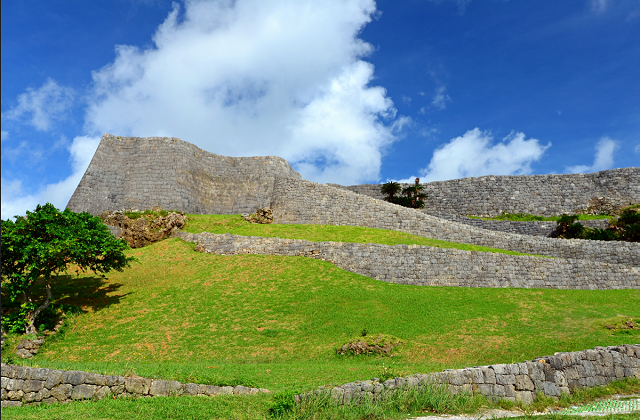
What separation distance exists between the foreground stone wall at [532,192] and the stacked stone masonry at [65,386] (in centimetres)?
4052

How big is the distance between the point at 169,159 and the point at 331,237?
19.9 meters

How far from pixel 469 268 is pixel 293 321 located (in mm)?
12109

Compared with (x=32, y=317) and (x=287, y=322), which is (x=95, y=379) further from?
(x=32, y=317)

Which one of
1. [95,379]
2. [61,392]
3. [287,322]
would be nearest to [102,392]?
[95,379]

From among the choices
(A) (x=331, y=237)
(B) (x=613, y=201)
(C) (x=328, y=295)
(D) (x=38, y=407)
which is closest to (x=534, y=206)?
(B) (x=613, y=201)

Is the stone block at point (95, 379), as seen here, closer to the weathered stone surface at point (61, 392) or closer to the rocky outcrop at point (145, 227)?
the weathered stone surface at point (61, 392)

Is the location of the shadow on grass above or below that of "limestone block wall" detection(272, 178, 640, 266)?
below

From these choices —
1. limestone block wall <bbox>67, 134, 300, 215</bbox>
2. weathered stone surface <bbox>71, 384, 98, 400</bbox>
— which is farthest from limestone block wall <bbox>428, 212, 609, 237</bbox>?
weathered stone surface <bbox>71, 384, 98, 400</bbox>

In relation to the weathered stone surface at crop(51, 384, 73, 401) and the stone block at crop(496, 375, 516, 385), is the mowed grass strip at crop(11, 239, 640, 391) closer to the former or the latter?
the weathered stone surface at crop(51, 384, 73, 401)

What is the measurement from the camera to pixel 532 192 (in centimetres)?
4341

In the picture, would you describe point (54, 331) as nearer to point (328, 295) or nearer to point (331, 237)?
point (328, 295)

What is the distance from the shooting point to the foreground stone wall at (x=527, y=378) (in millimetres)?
9242

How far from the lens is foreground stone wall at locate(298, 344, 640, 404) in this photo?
364 inches

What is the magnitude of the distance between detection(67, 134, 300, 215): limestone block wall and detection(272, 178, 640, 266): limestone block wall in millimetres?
3209
